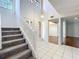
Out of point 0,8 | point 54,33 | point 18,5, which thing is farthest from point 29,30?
point 54,33

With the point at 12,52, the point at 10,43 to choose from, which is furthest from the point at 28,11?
the point at 12,52

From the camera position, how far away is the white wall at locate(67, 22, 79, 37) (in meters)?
12.7

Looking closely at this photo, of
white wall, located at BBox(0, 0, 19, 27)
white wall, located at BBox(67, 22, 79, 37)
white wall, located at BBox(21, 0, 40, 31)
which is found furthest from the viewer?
white wall, located at BBox(67, 22, 79, 37)

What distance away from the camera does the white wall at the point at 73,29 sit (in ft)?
41.5

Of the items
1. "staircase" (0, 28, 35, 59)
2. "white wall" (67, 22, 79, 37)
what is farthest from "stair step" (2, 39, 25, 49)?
"white wall" (67, 22, 79, 37)

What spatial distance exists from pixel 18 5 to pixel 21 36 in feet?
6.07

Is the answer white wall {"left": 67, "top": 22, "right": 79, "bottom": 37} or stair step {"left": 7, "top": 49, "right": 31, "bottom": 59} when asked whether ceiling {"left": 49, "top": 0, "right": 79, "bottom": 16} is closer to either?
stair step {"left": 7, "top": 49, "right": 31, "bottom": 59}

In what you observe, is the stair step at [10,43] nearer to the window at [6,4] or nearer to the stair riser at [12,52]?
the stair riser at [12,52]

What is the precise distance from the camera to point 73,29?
42.5 ft

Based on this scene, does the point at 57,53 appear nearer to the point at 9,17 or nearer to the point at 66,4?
the point at 66,4

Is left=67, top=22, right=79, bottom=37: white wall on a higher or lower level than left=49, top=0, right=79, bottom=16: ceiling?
lower

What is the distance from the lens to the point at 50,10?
7645mm

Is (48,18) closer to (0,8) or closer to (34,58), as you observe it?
(0,8)

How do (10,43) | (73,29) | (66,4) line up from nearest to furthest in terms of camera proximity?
(10,43)
(66,4)
(73,29)
